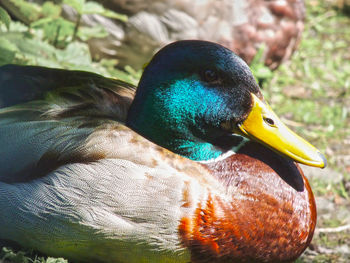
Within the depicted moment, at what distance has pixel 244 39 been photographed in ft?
18.1

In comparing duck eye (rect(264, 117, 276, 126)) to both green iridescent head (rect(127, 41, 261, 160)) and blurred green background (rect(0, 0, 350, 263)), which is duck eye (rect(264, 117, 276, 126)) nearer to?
green iridescent head (rect(127, 41, 261, 160))

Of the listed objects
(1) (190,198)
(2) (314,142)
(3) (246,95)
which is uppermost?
(3) (246,95)

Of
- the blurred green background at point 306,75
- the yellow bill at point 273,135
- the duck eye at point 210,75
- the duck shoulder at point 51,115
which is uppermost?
the duck eye at point 210,75

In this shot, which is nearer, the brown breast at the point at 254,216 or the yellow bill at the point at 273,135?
the brown breast at the point at 254,216

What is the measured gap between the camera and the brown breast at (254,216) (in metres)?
2.73

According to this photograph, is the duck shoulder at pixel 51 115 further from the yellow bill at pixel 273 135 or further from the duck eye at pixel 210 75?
the yellow bill at pixel 273 135

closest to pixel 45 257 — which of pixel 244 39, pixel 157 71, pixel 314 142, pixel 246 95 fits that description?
pixel 157 71

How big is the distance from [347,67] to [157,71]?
3975mm

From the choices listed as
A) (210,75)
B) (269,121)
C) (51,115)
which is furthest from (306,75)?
(51,115)

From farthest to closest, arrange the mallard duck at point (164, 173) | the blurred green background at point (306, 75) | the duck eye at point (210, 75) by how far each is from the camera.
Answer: the blurred green background at point (306, 75) < the duck eye at point (210, 75) < the mallard duck at point (164, 173)

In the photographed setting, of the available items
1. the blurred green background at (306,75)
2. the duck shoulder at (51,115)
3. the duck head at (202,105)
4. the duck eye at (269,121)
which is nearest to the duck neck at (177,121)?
the duck head at (202,105)

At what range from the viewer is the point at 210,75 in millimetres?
2842

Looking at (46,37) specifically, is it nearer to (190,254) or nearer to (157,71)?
(157,71)

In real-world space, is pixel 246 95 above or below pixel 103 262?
above
